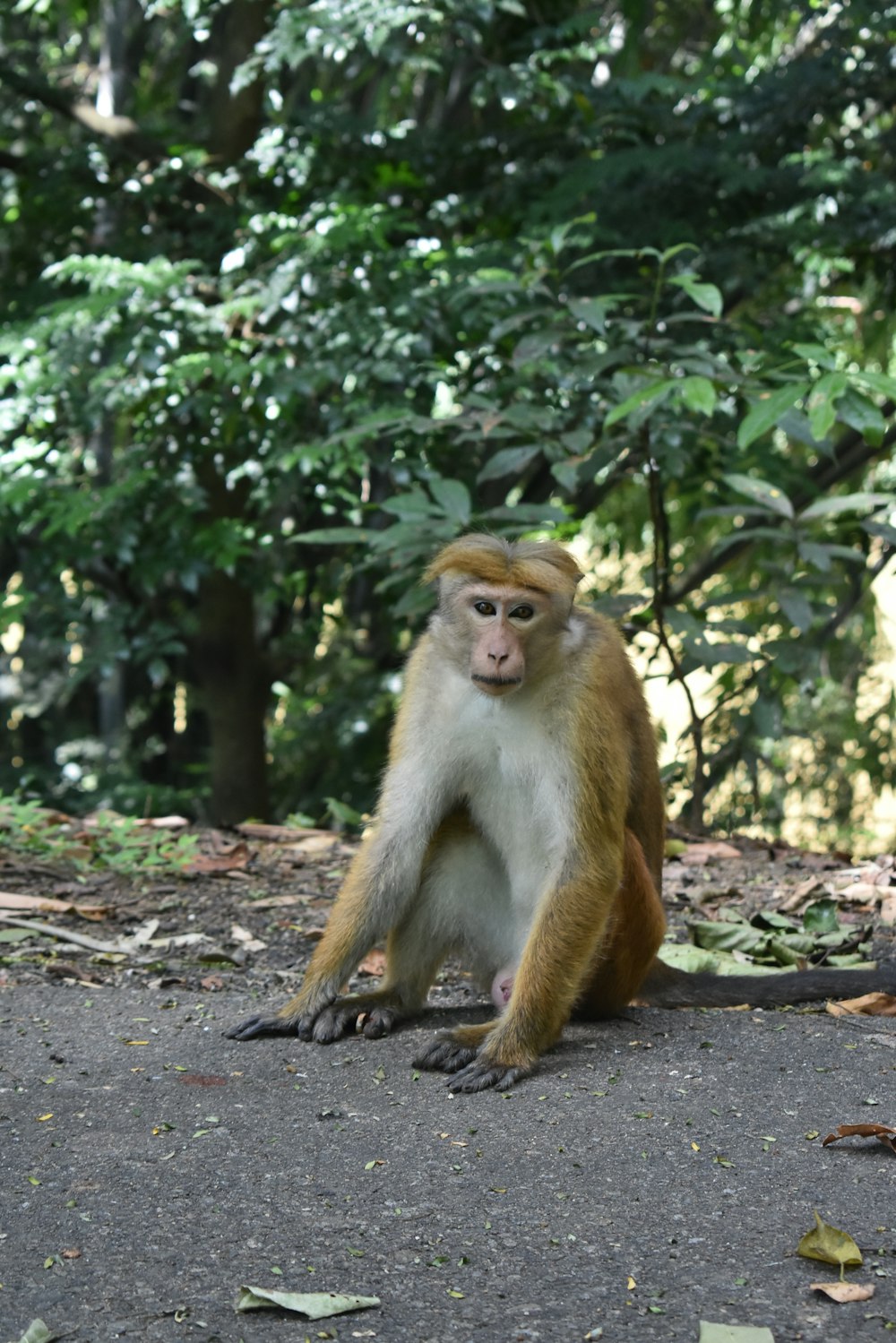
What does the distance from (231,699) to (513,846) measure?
4.94 metres

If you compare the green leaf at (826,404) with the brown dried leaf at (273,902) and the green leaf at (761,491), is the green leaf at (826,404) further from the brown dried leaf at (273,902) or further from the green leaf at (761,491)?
the brown dried leaf at (273,902)

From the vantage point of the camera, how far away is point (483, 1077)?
3.10 metres

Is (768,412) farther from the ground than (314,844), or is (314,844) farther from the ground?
(768,412)

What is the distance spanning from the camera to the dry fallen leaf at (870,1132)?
2623 mm

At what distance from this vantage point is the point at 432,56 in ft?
24.5

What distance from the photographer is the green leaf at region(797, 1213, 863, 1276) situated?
7.02 ft

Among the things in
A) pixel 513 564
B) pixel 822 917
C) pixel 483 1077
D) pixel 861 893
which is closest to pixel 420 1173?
pixel 483 1077

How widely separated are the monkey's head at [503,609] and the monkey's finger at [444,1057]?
0.78 meters

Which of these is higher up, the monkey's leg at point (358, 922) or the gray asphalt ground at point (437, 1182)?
the monkey's leg at point (358, 922)

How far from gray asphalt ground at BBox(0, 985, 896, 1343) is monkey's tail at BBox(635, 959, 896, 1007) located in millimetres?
132

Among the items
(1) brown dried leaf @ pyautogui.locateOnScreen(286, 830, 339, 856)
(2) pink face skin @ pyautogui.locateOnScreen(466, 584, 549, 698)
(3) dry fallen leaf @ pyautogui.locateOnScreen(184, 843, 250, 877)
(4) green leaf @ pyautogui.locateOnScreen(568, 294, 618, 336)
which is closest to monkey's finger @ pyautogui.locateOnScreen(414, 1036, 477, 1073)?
(2) pink face skin @ pyautogui.locateOnScreen(466, 584, 549, 698)

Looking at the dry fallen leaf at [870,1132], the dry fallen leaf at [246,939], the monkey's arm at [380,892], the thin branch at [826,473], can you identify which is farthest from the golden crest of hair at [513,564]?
the thin branch at [826,473]

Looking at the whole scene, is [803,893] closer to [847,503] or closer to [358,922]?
[847,503]

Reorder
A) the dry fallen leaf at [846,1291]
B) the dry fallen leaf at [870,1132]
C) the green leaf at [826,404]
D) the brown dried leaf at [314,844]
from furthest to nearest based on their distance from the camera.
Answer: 1. the brown dried leaf at [314,844]
2. the green leaf at [826,404]
3. the dry fallen leaf at [870,1132]
4. the dry fallen leaf at [846,1291]
